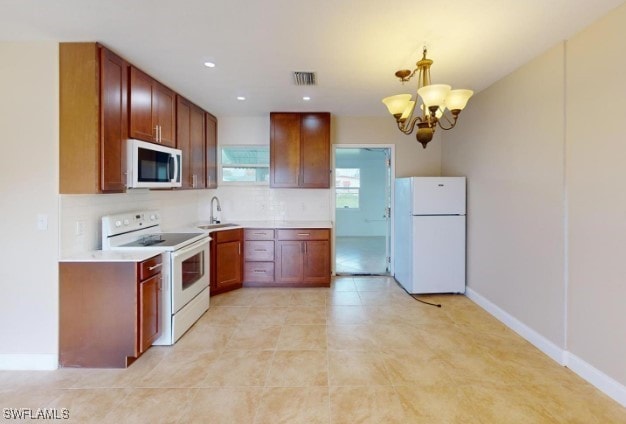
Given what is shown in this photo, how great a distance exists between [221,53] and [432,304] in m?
3.49

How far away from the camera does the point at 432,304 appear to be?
4.00 metres

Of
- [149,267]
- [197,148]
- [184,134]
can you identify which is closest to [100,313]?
[149,267]

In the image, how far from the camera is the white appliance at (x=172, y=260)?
2.93m

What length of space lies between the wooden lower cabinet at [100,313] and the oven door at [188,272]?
41 centimetres

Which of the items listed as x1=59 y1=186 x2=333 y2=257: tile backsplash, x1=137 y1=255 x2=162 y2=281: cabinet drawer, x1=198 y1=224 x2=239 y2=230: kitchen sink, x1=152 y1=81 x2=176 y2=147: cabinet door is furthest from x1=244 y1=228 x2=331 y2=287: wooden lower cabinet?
x1=137 y1=255 x2=162 y2=281: cabinet drawer

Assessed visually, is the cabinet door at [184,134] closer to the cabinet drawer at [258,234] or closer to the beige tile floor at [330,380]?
the cabinet drawer at [258,234]

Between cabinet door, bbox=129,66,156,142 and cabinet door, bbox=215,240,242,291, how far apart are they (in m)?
1.69

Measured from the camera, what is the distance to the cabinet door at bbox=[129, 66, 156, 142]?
2939mm

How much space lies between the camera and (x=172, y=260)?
9.61 ft

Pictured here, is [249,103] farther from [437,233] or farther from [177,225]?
[437,233]

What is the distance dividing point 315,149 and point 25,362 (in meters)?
3.73

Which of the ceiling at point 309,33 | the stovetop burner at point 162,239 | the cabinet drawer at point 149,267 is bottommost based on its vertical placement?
the cabinet drawer at point 149,267

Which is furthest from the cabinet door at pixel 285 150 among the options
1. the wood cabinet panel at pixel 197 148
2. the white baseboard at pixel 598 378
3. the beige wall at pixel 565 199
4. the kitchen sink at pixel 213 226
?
the white baseboard at pixel 598 378

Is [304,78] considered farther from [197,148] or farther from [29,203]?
[29,203]
